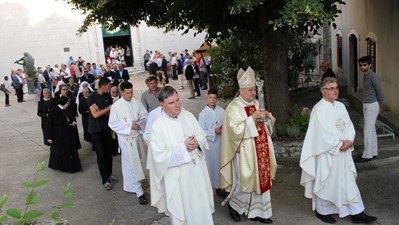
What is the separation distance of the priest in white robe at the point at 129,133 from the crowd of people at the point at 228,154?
15mm

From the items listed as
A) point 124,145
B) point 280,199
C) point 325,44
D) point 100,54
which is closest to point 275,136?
point 280,199

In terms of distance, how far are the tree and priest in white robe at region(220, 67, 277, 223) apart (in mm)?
2300

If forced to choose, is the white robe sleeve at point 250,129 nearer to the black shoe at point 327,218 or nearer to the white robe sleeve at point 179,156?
the white robe sleeve at point 179,156

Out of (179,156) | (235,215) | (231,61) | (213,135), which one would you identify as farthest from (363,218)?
(231,61)

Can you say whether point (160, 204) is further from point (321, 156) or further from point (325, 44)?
point (325, 44)

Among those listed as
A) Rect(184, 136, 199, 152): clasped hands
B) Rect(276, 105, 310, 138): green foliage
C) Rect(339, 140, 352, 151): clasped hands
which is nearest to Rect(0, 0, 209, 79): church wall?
Rect(276, 105, 310, 138): green foliage

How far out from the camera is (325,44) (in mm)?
18594

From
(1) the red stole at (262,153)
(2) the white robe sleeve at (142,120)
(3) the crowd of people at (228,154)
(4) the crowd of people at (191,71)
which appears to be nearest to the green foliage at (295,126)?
(3) the crowd of people at (228,154)

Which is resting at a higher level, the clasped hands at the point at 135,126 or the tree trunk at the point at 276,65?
the tree trunk at the point at 276,65

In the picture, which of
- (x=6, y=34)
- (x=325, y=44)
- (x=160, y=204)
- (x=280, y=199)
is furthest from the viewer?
(x=6, y=34)

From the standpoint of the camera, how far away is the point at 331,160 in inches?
227

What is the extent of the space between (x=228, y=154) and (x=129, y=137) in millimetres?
1883

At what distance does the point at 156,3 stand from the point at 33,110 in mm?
11202

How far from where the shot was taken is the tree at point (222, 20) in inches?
333
